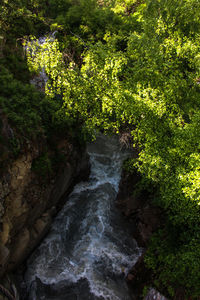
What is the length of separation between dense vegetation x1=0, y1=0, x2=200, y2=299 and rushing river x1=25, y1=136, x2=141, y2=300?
2110 millimetres

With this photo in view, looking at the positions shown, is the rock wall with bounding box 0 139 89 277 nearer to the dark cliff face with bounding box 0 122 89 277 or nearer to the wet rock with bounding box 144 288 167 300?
the dark cliff face with bounding box 0 122 89 277

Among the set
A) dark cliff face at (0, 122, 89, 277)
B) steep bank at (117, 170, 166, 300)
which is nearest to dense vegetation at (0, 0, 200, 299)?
steep bank at (117, 170, 166, 300)

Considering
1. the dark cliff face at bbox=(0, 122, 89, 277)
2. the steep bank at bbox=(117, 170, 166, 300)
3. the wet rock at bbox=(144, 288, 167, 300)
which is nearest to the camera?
the wet rock at bbox=(144, 288, 167, 300)

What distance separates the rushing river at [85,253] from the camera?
9594 mm

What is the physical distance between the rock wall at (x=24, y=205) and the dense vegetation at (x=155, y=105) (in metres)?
2.01

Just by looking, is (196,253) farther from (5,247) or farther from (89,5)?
(89,5)

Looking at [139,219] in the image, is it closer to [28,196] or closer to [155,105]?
[28,196]

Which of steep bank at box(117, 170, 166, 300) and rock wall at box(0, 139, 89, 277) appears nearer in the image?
rock wall at box(0, 139, 89, 277)

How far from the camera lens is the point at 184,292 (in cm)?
800

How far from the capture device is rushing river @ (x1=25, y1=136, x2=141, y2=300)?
9.59 m

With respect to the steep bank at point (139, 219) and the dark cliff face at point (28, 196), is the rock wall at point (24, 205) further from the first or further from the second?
the steep bank at point (139, 219)

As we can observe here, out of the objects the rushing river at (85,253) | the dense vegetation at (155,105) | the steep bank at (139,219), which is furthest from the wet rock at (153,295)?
the rushing river at (85,253)

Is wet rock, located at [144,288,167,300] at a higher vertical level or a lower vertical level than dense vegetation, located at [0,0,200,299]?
lower

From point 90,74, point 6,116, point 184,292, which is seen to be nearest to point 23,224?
point 6,116
